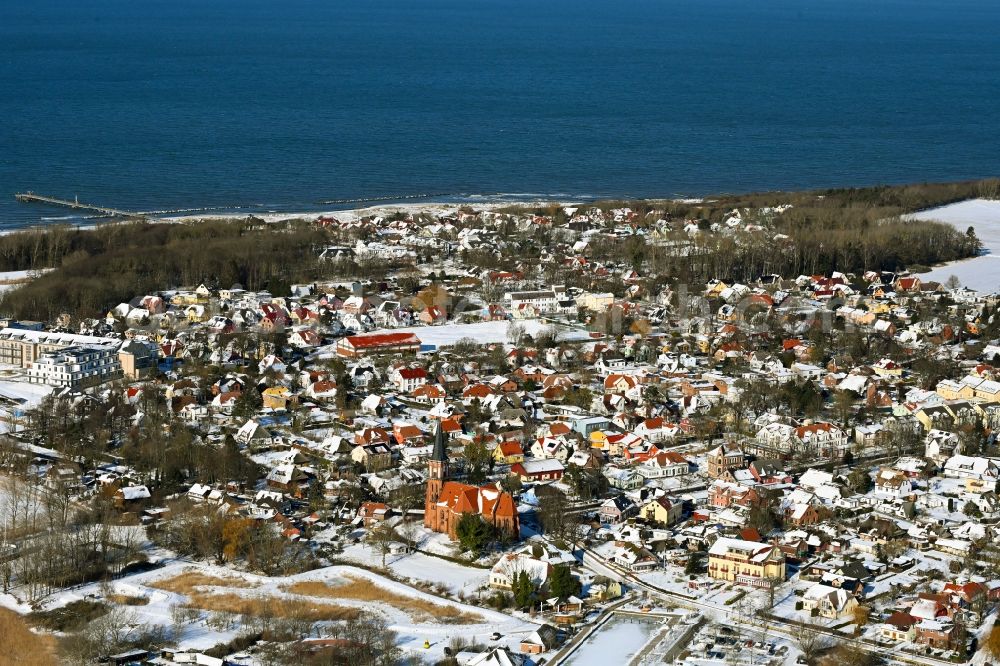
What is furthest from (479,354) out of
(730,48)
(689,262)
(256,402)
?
(730,48)

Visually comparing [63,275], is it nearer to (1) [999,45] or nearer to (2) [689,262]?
(2) [689,262]

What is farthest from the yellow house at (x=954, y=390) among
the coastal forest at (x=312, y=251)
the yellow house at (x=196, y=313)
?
the yellow house at (x=196, y=313)

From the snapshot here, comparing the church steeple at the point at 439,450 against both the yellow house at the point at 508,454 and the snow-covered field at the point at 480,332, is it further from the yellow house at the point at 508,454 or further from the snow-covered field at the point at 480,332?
the snow-covered field at the point at 480,332

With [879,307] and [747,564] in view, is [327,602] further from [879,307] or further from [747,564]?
[879,307]

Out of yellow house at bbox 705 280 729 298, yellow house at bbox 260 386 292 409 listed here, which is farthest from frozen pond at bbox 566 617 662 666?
yellow house at bbox 705 280 729 298

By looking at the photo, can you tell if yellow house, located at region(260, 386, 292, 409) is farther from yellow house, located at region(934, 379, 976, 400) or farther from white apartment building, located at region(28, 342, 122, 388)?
yellow house, located at region(934, 379, 976, 400)

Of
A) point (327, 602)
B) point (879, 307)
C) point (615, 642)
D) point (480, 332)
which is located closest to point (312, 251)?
point (480, 332)
